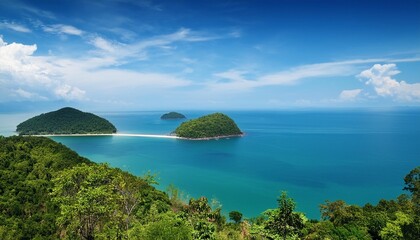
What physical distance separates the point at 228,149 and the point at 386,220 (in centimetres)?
5444

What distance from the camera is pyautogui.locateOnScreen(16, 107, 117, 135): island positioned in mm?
99875

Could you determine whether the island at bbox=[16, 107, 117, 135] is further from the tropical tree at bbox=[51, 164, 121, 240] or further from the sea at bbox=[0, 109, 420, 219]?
the tropical tree at bbox=[51, 164, 121, 240]

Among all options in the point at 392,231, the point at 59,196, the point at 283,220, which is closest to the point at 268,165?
the point at 392,231

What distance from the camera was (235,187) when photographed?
40.0m

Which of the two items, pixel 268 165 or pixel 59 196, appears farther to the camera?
pixel 268 165

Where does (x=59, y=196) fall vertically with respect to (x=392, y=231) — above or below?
above

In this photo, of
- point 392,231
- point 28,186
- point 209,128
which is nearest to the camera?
point 392,231

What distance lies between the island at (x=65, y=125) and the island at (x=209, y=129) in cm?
3285

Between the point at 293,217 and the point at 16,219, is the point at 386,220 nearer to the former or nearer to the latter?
the point at 293,217

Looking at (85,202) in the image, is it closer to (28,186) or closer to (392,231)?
(392,231)

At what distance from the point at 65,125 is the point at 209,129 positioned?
186 feet

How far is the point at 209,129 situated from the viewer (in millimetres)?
89188

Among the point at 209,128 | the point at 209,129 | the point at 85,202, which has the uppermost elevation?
the point at 209,128

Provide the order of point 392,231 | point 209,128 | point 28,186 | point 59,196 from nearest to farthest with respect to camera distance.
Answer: point 59,196 < point 392,231 < point 28,186 < point 209,128
